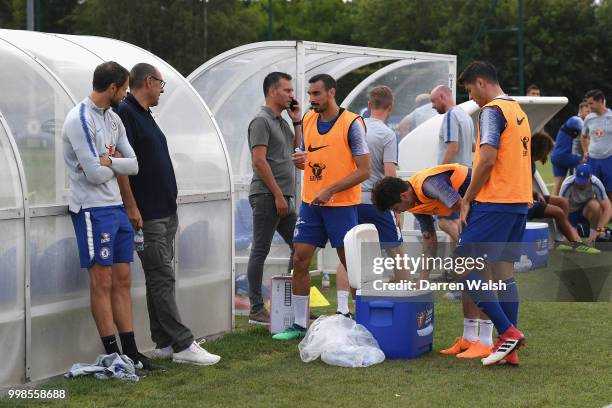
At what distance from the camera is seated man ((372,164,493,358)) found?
776 cm

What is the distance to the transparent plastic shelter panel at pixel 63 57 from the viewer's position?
7668 millimetres

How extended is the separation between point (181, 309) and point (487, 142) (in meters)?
2.67

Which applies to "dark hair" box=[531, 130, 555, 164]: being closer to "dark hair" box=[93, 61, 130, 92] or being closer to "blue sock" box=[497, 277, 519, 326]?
"blue sock" box=[497, 277, 519, 326]

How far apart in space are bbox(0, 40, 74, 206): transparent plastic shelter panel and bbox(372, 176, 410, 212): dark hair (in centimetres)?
216

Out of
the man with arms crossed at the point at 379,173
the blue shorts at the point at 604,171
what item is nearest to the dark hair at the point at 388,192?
the man with arms crossed at the point at 379,173

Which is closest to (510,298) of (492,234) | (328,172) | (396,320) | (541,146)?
(492,234)

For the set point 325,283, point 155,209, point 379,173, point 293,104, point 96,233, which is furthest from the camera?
point 325,283

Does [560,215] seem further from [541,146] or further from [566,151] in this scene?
[566,151]

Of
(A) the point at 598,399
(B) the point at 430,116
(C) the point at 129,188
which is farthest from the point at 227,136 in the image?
(A) the point at 598,399

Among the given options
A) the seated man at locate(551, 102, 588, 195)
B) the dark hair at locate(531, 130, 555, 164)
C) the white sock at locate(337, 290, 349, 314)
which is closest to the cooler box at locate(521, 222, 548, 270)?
the dark hair at locate(531, 130, 555, 164)

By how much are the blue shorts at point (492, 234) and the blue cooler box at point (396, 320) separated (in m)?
0.57

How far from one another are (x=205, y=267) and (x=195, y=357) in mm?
1119

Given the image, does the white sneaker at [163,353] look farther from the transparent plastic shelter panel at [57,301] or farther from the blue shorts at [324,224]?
the blue shorts at [324,224]

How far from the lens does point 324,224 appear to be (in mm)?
8570
